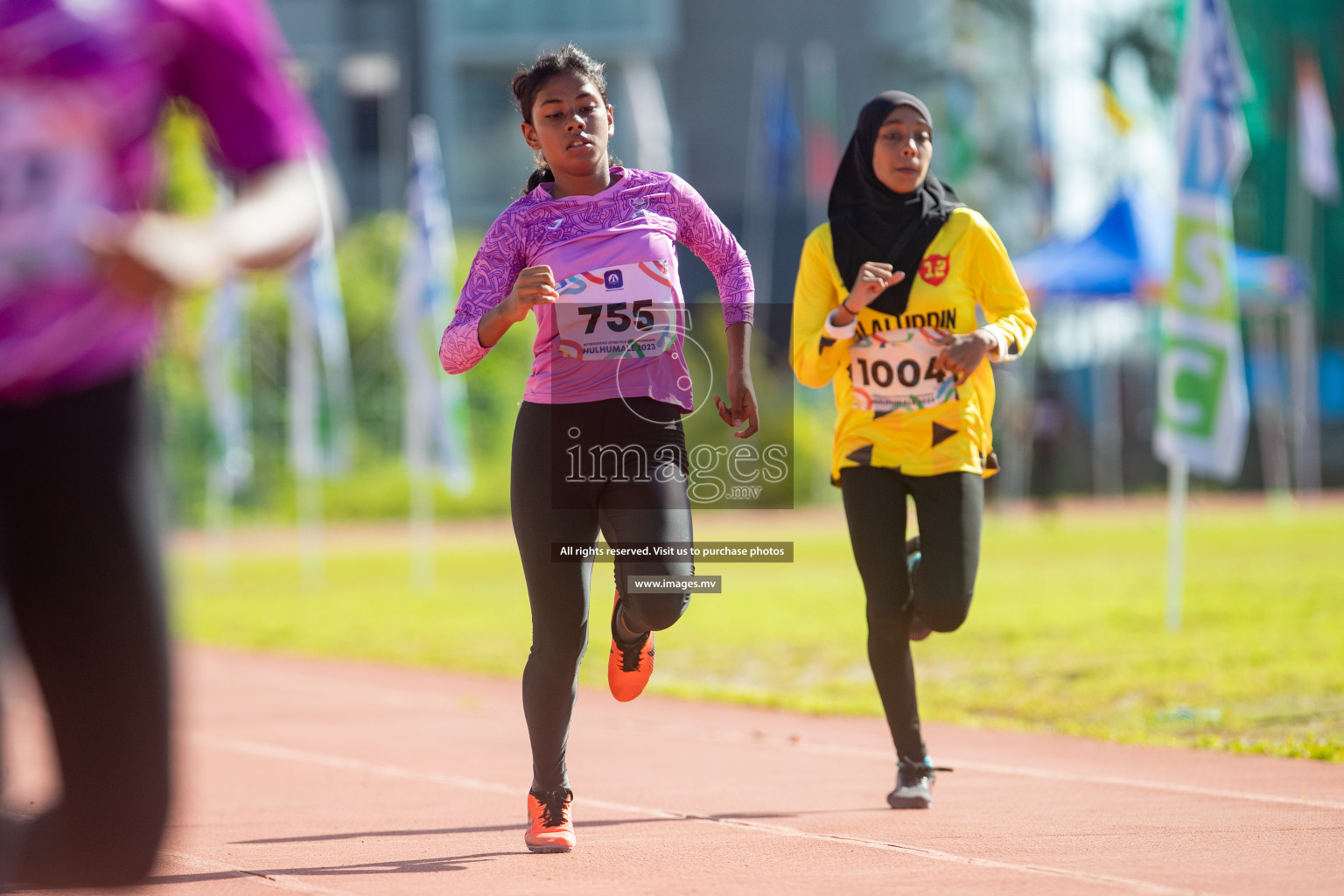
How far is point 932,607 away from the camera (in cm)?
603

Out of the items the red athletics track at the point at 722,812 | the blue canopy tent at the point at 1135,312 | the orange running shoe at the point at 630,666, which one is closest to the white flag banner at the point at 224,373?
the blue canopy tent at the point at 1135,312

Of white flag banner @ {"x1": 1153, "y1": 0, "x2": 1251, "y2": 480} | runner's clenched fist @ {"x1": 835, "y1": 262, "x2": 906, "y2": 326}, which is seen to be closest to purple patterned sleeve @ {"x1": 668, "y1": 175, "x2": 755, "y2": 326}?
runner's clenched fist @ {"x1": 835, "y1": 262, "x2": 906, "y2": 326}

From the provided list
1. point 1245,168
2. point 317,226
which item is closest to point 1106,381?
point 1245,168

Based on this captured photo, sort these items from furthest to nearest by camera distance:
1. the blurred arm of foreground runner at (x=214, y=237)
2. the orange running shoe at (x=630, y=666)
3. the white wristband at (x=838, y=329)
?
1. the white wristband at (x=838, y=329)
2. the orange running shoe at (x=630, y=666)
3. the blurred arm of foreground runner at (x=214, y=237)

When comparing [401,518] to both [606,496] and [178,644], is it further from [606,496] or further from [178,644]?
[178,644]

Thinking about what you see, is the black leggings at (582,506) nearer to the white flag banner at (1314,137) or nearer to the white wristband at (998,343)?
the white wristband at (998,343)

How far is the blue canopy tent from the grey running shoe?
915cm

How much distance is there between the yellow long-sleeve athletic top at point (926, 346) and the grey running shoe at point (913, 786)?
1049mm

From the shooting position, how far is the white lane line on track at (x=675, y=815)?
4.82m

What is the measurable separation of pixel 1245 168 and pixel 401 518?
78.6ft

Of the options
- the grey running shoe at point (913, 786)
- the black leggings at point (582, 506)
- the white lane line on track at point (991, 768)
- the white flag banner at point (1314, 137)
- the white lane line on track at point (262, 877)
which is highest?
the white flag banner at point (1314, 137)

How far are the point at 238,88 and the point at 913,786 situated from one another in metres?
4.22

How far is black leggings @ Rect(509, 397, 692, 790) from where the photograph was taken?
17.1ft

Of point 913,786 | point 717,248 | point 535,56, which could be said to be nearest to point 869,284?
point 717,248
